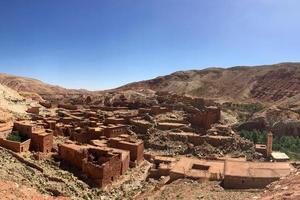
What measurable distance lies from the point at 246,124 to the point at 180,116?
301 inches

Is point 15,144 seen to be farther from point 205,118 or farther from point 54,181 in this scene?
point 205,118

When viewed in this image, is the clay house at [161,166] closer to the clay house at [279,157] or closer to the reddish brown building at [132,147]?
the reddish brown building at [132,147]

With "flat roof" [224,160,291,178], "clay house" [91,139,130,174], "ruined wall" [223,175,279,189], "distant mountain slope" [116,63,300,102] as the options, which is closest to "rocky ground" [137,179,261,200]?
"ruined wall" [223,175,279,189]

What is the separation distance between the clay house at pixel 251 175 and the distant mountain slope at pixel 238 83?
5299cm

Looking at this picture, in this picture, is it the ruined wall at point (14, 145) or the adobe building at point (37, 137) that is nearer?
the ruined wall at point (14, 145)

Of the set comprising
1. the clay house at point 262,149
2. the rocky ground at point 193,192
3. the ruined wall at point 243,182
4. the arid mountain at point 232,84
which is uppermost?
the arid mountain at point 232,84

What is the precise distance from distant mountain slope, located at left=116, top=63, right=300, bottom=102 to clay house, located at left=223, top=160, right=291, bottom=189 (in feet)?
174

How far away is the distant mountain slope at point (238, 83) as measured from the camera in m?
81.8

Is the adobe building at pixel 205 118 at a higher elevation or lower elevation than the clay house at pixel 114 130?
higher

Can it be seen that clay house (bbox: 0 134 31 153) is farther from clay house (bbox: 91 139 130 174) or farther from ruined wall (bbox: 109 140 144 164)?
ruined wall (bbox: 109 140 144 164)

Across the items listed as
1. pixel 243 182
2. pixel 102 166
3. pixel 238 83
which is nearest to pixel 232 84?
pixel 238 83

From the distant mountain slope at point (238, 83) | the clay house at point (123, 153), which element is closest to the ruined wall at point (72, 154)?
the clay house at point (123, 153)

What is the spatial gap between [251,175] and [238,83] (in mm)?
73370

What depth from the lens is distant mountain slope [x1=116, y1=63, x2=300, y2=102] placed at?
81812 millimetres
